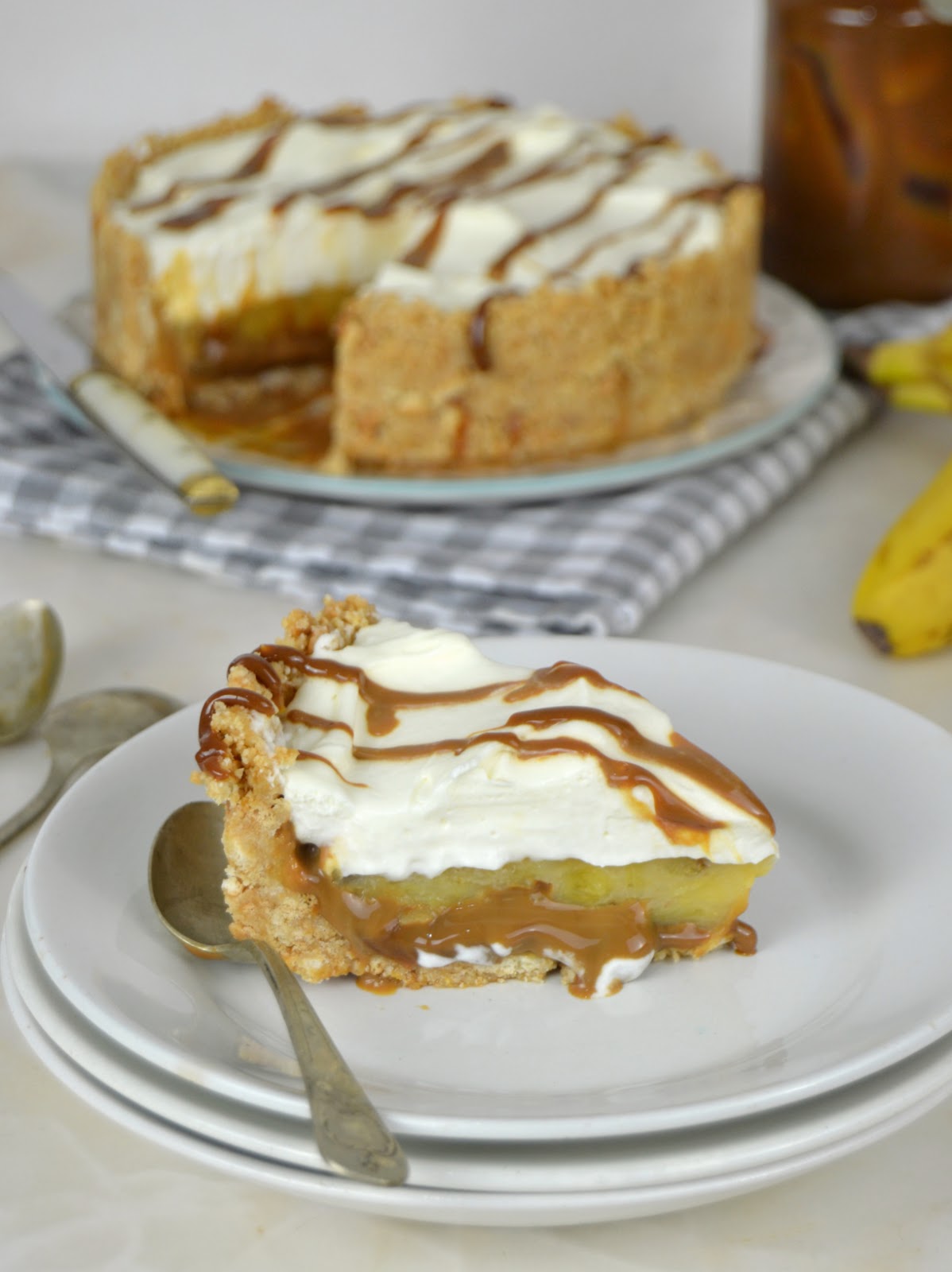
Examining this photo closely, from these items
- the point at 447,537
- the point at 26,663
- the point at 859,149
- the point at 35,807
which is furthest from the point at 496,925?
the point at 859,149

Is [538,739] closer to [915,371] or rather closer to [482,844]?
[482,844]

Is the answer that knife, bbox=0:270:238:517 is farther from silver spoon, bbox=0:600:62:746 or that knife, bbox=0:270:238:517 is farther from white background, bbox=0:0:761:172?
white background, bbox=0:0:761:172

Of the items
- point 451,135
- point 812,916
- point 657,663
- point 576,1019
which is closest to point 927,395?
point 451,135

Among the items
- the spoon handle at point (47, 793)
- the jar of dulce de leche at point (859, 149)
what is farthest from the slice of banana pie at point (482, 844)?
the jar of dulce de leche at point (859, 149)

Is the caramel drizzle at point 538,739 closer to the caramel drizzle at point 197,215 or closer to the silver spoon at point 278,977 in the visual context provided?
the silver spoon at point 278,977

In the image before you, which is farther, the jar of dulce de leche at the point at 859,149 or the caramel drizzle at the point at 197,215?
the jar of dulce de leche at the point at 859,149

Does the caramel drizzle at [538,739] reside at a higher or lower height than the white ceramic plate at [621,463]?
higher
